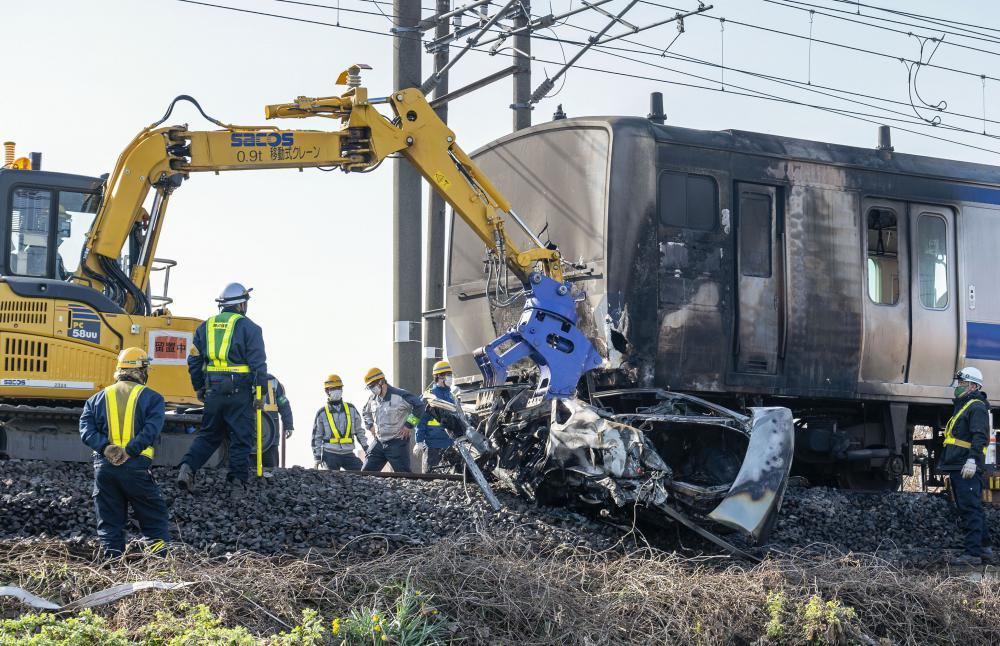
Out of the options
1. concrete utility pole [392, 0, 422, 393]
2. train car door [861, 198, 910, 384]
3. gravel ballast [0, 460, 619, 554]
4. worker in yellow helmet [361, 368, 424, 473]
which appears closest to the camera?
gravel ballast [0, 460, 619, 554]

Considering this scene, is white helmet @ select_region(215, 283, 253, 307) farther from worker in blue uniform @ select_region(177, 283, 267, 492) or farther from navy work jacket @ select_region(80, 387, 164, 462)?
navy work jacket @ select_region(80, 387, 164, 462)

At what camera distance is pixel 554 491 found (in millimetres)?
10555

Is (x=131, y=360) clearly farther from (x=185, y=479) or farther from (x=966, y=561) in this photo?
(x=966, y=561)

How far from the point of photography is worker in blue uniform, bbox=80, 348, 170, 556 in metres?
8.20

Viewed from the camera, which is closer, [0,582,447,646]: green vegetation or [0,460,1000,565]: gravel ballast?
[0,582,447,646]: green vegetation

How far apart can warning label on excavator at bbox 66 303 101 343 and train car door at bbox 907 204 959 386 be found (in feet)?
25.5

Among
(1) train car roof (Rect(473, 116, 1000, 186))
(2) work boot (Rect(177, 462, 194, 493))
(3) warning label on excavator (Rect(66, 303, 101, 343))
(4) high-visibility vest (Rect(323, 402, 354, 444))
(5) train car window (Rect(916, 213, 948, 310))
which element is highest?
(1) train car roof (Rect(473, 116, 1000, 186))

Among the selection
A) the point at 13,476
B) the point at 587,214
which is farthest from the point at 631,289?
the point at 13,476

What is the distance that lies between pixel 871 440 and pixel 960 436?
1638 millimetres

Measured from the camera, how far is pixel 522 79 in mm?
18562

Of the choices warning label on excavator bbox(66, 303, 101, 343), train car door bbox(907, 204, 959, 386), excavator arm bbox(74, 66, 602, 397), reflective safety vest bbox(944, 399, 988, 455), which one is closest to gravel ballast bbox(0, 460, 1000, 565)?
reflective safety vest bbox(944, 399, 988, 455)

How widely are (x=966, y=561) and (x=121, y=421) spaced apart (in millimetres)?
7084

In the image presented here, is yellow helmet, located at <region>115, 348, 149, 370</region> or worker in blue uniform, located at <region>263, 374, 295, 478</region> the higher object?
yellow helmet, located at <region>115, 348, 149, 370</region>

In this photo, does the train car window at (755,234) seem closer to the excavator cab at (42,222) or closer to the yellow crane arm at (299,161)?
the yellow crane arm at (299,161)
